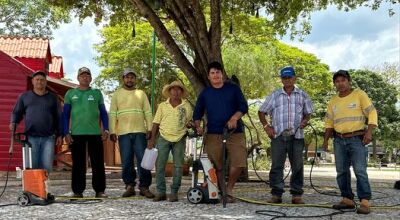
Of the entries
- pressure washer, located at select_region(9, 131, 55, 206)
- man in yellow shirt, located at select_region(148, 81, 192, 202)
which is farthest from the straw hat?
pressure washer, located at select_region(9, 131, 55, 206)

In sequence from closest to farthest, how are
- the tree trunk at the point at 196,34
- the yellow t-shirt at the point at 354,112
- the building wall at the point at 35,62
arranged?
the yellow t-shirt at the point at 354,112 → the tree trunk at the point at 196,34 → the building wall at the point at 35,62

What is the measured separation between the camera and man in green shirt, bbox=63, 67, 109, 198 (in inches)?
300

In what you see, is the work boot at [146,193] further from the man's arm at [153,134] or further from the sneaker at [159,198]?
the man's arm at [153,134]

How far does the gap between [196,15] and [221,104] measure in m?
4.64

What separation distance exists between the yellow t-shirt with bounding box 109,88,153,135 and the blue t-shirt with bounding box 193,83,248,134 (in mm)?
1058

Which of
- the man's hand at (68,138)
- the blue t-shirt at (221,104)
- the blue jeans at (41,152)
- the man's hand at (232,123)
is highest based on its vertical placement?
the blue t-shirt at (221,104)

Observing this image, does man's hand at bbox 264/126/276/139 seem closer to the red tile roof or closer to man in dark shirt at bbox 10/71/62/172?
man in dark shirt at bbox 10/71/62/172

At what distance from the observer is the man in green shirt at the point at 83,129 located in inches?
300

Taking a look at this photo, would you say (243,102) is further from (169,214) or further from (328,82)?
(328,82)

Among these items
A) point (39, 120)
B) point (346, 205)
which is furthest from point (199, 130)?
point (39, 120)

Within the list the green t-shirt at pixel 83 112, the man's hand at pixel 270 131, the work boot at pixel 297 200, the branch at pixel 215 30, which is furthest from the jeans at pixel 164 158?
the branch at pixel 215 30

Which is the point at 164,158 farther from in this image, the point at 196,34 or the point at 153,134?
the point at 196,34

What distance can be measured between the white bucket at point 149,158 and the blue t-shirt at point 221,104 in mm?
828

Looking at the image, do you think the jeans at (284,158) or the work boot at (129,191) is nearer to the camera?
the jeans at (284,158)
